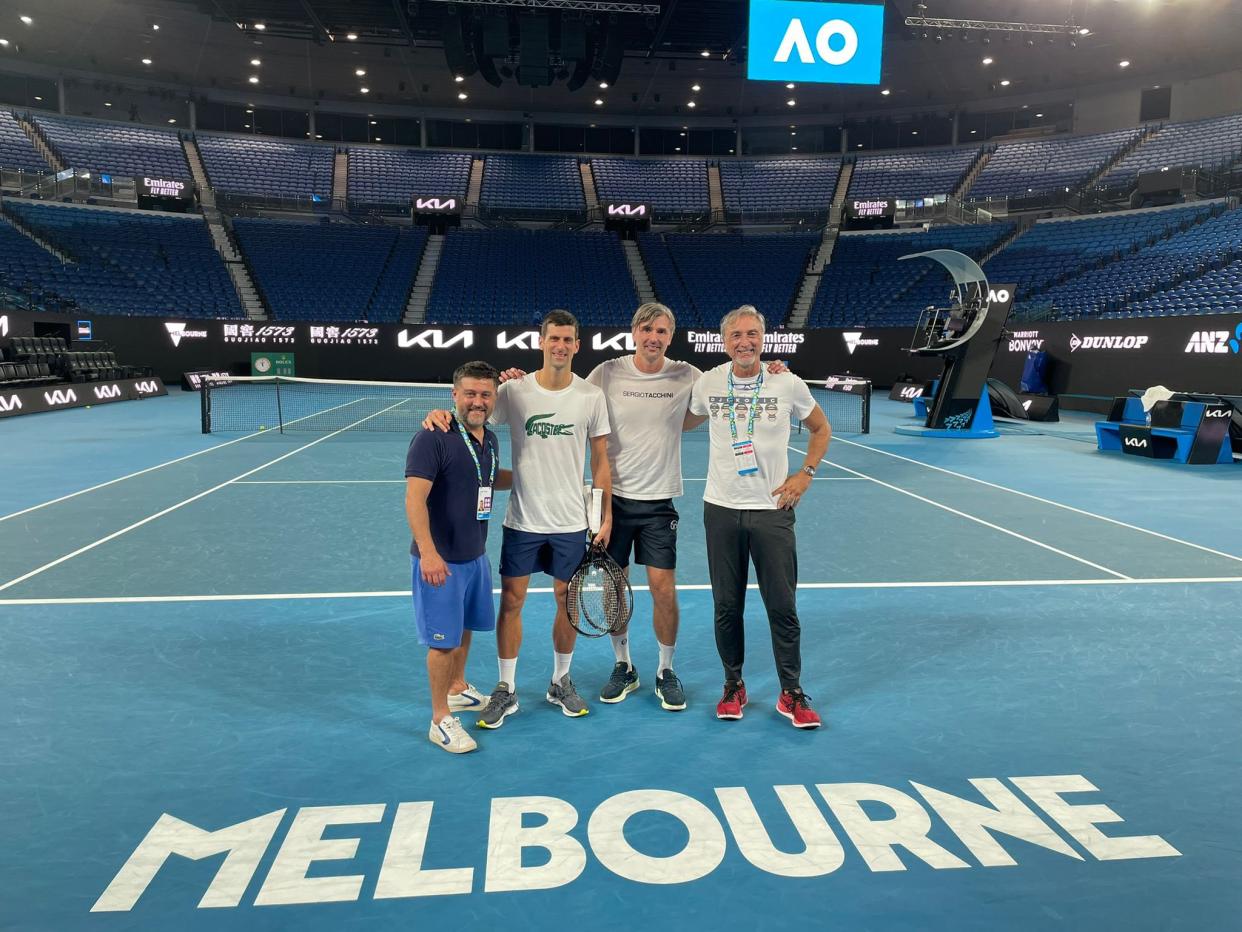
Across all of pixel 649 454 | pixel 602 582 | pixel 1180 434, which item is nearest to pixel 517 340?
pixel 1180 434

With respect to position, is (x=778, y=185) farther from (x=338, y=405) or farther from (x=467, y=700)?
(x=467, y=700)

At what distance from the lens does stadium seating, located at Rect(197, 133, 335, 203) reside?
43812 millimetres

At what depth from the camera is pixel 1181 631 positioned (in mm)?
6062

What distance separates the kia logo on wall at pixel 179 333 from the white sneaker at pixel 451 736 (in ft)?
113

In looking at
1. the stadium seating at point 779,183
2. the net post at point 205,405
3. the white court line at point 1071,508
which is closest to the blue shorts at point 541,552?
the white court line at point 1071,508

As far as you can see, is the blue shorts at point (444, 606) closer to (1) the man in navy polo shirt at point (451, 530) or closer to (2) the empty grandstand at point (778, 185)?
(1) the man in navy polo shirt at point (451, 530)

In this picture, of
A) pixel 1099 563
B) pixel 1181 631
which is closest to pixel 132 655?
pixel 1181 631

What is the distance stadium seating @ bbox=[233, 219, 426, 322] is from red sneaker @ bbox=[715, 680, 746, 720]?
34996 mm

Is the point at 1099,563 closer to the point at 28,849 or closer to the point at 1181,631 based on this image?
the point at 1181,631

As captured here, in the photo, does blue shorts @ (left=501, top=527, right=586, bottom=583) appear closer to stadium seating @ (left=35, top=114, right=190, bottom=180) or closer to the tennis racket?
the tennis racket

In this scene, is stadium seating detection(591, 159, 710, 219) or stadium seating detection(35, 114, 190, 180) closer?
stadium seating detection(35, 114, 190, 180)

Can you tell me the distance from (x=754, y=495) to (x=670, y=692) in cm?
124

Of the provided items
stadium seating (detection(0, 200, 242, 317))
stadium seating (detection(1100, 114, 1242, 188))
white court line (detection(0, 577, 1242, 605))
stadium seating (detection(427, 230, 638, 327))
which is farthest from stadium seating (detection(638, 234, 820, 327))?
white court line (detection(0, 577, 1242, 605))

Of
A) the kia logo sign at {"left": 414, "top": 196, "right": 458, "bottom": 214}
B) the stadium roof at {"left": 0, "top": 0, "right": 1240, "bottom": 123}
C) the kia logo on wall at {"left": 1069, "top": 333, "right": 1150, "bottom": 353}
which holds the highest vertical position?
the stadium roof at {"left": 0, "top": 0, "right": 1240, "bottom": 123}
